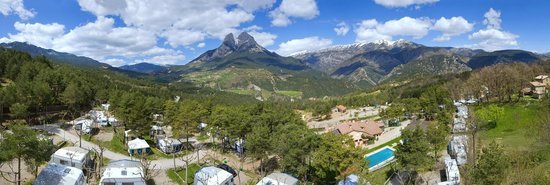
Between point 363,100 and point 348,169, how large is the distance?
425ft

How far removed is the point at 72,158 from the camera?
41125 mm

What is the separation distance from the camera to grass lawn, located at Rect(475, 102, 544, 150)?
4641 cm

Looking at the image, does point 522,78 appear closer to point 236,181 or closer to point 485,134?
point 485,134

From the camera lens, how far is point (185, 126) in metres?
59.6

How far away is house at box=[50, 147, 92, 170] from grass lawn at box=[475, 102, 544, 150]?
44.5m

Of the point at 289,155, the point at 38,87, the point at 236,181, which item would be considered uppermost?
the point at 38,87

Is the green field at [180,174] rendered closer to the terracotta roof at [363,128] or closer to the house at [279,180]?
the house at [279,180]

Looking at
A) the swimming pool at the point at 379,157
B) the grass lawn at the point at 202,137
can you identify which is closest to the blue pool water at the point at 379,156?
the swimming pool at the point at 379,157

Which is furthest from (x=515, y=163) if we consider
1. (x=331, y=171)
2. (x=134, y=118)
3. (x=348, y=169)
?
(x=134, y=118)

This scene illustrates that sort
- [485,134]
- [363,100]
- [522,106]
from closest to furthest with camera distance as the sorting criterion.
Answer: [485,134] → [522,106] → [363,100]

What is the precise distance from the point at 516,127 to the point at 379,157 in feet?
65.9

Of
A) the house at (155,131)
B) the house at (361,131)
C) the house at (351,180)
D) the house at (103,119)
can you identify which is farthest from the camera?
the house at (361,131)

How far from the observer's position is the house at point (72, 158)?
Result: 4144 centimetres

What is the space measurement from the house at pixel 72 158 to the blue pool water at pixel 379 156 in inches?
1329
